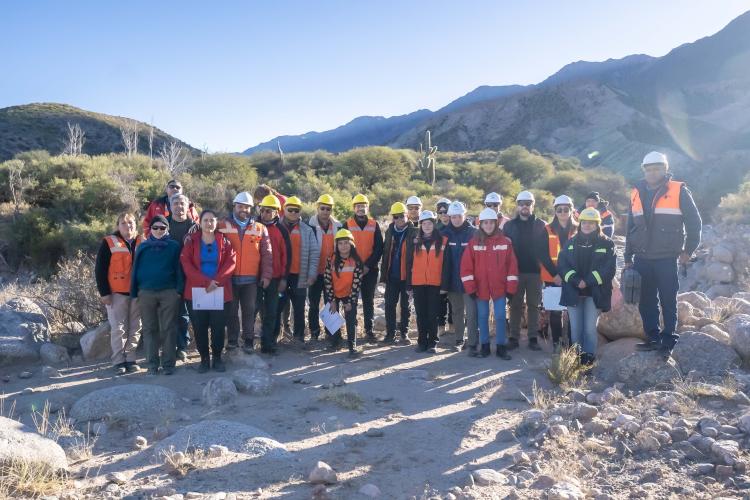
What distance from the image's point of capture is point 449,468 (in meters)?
4.18

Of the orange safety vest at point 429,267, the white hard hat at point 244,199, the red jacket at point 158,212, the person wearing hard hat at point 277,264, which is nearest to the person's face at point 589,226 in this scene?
the orange safety vest at point 429,267

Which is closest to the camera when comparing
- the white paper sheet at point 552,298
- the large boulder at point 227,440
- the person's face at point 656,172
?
the large boulder at point 227,440

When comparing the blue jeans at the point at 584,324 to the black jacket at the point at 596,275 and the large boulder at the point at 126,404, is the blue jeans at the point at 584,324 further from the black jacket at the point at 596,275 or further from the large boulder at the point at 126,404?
the large boulder at the point at 126,404

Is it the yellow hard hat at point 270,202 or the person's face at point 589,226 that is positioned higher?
the yellow hard hat at point 270,202

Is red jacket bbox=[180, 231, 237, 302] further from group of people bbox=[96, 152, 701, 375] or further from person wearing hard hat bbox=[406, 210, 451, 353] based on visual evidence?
person wearing hard hat bbox=[406, 210, 451, 353]

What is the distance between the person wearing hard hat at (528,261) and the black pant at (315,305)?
2.50 meters

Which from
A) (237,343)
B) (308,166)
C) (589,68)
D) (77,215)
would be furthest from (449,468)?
(589,68)

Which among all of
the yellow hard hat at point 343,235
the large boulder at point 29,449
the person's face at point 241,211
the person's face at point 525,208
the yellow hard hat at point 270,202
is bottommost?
the large boulder at point 29,449

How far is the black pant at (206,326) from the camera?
6.36m

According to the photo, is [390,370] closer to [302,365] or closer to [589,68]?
[302,365]

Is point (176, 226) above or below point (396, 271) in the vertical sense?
above

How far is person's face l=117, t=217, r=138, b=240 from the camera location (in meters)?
6.57

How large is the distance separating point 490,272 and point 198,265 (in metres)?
3.32

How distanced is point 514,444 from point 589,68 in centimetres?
12021
